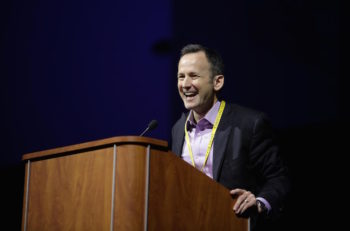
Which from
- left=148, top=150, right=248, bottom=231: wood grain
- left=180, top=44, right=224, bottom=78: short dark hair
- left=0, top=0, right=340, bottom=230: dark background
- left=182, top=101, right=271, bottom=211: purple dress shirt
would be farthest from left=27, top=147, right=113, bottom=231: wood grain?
left=0, top=0, right=340, bottom=230: dark background

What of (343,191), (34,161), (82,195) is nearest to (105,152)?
(82,195)

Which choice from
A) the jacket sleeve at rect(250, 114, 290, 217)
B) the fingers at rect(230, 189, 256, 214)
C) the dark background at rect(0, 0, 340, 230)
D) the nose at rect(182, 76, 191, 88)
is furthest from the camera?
the dark background at rect(0, 0, 340, 230)

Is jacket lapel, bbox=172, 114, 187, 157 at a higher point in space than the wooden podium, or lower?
higher

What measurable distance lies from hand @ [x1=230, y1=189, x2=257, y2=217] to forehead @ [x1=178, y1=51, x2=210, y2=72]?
871 millimetres

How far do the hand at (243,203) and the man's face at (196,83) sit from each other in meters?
0.75

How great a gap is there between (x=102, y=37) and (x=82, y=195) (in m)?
1.98

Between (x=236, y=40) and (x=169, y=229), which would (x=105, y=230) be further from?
(x=236, y=40)

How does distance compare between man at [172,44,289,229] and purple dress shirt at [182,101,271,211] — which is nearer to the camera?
man at [172,44,289,229]

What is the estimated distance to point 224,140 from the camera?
229cm

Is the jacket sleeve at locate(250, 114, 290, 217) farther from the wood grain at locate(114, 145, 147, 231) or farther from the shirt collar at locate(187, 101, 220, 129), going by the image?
the wood grain at locate(114, 145, 147, 231)

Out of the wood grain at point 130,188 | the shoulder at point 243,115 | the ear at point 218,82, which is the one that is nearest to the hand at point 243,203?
the wood grain at point 130,188

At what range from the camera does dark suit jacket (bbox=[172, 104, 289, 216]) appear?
2.23 meters

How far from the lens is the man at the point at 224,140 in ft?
7.28

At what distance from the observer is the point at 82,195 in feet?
5.38
